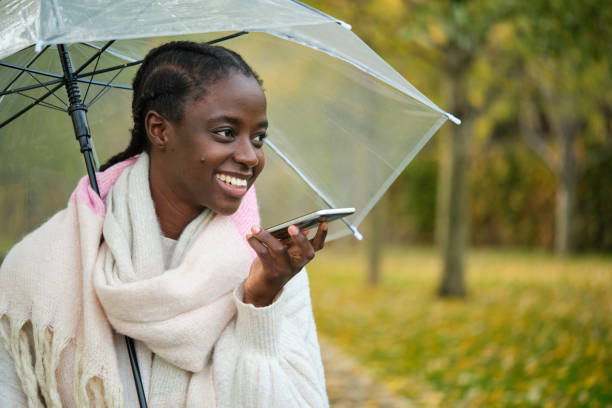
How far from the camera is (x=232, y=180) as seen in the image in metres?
1.88

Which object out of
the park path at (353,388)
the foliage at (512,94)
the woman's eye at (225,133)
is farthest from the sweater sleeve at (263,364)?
the foliage at (512,94)

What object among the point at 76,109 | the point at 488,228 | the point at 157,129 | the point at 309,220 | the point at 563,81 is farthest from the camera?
the point at 488,228

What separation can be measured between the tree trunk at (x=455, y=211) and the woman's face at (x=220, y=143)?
9.27m

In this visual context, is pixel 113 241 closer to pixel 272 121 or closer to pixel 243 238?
pixel 243 238

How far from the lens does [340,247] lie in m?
22.8

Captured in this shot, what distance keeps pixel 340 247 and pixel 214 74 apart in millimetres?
21041

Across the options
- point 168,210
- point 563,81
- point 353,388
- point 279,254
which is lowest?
point 353,388

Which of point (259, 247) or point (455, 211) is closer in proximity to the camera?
point (259, 247)

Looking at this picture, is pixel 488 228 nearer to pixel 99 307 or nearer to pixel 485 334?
pixel 485 334

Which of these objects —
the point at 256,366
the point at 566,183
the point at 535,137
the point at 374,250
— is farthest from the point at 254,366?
the point at 535,137

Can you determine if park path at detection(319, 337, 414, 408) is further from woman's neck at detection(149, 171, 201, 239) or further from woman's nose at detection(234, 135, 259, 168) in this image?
woman's nose at detection(234, 135, 259, 168)

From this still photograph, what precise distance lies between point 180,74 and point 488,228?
2025 centimetres

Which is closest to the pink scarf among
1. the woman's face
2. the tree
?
the woman's face

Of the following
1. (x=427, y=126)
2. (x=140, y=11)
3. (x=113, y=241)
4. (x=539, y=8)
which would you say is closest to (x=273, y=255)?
(x=113, y=241)
